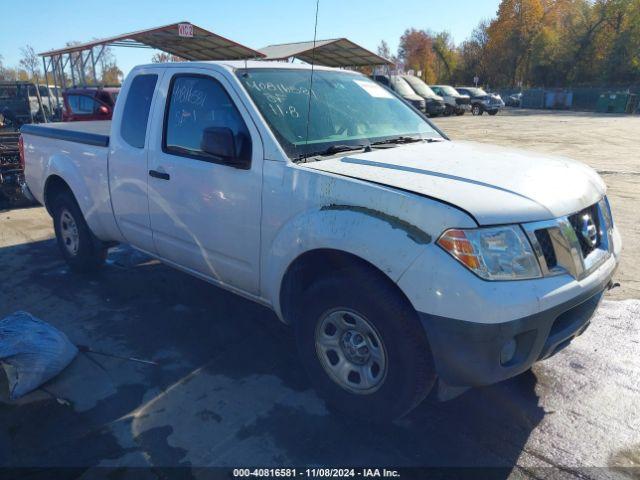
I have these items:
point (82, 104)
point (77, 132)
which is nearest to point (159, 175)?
point (77, 132)

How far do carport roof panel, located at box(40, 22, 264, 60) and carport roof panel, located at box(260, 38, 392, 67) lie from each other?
1509 millimetres

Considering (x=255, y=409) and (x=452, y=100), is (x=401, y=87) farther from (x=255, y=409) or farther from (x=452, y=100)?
(x=255, y=409)

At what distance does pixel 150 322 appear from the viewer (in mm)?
4133

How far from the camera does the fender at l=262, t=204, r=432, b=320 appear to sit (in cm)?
240

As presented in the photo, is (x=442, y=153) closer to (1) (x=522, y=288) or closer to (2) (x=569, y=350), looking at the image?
(1) (x=522, y=288)

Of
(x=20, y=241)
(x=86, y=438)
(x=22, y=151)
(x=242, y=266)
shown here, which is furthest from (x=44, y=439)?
(x=20, y=241)

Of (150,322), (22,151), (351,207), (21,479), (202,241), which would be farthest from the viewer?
(22,151)

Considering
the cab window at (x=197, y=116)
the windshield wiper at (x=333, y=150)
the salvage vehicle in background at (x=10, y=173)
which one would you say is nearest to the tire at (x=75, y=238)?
the cab window at (x=197, y=116)

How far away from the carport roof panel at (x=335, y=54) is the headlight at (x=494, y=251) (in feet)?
53.2

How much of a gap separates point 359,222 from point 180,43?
17.5 m

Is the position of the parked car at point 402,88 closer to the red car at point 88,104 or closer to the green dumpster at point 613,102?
the red car at point 88,104

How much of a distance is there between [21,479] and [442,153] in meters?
2.90

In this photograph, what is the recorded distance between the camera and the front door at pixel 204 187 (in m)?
3.20

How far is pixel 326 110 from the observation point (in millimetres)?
3551
